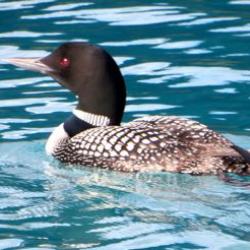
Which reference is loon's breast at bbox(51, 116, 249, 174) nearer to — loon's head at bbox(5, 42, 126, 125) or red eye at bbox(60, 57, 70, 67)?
loon's head at bbox(5, 42, 126, 125)

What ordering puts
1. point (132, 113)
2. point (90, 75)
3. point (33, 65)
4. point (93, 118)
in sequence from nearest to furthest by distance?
point (90, 75)
point (93, 118)
point (33, 65)
point (132, 113)

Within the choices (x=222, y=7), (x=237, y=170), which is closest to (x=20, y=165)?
(x=237, y=170)

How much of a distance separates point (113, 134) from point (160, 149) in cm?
38

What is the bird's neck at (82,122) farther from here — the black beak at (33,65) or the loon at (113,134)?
the black beak at (33,65)

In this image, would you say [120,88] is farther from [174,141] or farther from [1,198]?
[1,198]

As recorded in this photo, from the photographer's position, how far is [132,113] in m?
12.9

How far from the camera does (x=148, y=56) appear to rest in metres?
14.4

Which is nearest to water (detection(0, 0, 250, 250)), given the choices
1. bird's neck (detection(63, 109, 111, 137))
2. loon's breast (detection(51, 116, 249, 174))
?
loon's breast (detection(51, 116, 249, 174))

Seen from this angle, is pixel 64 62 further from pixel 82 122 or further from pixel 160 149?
pixel 160 149

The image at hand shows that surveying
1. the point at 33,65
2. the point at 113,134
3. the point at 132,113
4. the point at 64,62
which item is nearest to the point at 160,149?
the point at 113,134

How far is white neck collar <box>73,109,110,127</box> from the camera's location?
11.8 meters

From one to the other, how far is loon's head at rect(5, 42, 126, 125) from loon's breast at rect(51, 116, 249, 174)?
1.28ft

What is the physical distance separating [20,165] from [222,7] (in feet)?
17.4

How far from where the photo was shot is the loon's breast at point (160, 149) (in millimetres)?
10875
